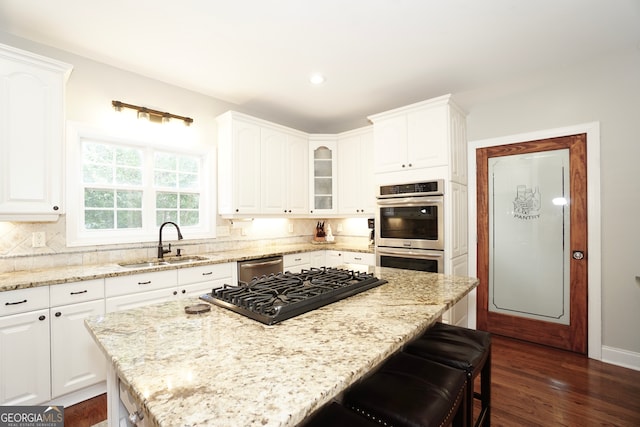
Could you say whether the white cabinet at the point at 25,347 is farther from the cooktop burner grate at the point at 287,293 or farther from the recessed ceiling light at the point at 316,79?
the recessed ceiling light at the point at 316,79

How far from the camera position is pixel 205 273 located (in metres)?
2.67

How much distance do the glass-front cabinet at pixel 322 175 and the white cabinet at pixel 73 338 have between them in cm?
260

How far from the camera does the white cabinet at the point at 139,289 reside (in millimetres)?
2174

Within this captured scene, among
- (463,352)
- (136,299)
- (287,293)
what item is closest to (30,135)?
(136,299)

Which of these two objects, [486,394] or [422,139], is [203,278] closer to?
[486,394]

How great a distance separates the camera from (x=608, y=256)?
265 centimetres

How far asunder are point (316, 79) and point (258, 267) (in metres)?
1.98

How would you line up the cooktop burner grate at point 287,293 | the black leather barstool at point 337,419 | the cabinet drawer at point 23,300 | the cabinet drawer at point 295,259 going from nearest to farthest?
the black leather barstool at point 337,419, the cooktop burner grate at point 287,293, the cabinet drawer at point 23,300, the cabinet drawer at point 295,259

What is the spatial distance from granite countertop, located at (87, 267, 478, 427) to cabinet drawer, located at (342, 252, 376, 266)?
2.15 meters

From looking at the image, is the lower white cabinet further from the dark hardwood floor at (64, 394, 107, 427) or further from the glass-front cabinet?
the glass-front cabinet

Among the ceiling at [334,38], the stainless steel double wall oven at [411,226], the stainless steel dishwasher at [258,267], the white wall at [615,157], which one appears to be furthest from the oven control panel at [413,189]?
the stainless steel dishwasher at [258,267]

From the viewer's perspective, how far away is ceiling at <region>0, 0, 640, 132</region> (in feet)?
6.44

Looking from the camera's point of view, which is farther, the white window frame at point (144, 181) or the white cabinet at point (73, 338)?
the white window frame at point (144, 181)

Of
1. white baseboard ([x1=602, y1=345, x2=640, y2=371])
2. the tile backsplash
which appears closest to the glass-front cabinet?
the tile backsplash
